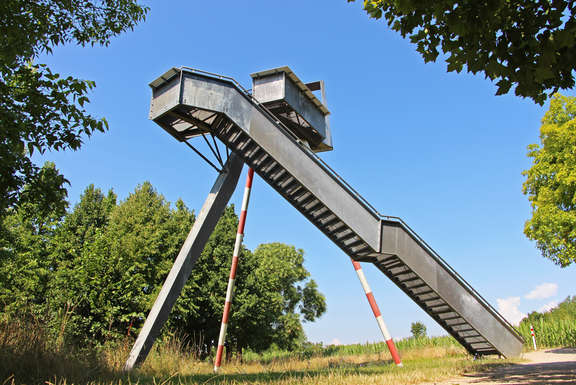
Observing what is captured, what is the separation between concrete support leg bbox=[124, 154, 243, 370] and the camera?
11.1 metres

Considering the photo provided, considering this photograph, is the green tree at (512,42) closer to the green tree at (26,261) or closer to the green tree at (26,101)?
the green tree at (26,101)

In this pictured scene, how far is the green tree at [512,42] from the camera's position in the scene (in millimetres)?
4652

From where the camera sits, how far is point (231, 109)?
11.8m

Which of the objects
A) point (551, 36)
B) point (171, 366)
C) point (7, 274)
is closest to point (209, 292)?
point (7, 274)

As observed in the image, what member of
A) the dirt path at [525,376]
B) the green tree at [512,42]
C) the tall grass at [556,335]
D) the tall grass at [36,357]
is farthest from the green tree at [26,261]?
the tall grass at [556,335]

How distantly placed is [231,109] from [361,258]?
19.9 feet

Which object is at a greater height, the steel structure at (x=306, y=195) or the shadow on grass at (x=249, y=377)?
the steel structure at (x=306, y=195)

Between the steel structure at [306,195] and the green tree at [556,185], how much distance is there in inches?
371

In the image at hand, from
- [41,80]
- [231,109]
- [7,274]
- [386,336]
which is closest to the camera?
[41,80]

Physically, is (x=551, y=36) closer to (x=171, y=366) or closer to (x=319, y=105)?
(x=171, y=366)

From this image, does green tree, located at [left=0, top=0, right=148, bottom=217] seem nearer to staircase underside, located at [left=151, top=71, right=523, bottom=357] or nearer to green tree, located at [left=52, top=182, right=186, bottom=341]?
staircase underside, located at [left=151, top=71, right=523, bottom=357]

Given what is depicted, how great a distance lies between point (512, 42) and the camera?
4.93 meters

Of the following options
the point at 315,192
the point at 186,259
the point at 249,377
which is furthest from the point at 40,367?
the point at 315,192

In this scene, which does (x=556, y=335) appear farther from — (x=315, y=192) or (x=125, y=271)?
(x=125, y=271)
